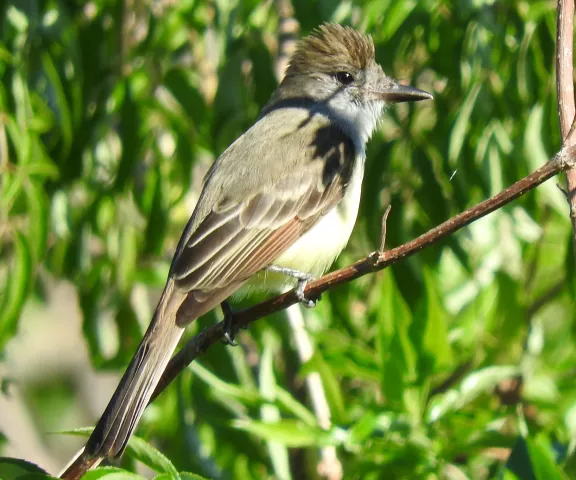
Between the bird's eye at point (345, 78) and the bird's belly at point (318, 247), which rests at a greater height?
the bird's eye at point (345, 78)

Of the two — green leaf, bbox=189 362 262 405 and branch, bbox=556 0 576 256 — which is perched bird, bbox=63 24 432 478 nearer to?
green leaf, bbox=189 362 262 405

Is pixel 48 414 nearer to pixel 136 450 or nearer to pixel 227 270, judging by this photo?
pixel 227 270

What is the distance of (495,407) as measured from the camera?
14.3 feet

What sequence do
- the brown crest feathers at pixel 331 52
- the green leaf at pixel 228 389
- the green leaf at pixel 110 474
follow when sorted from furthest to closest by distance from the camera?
the brown crest feathers at pixel 331 52 → the green leaf at pixel 228 389 → the green leaf at pixel 110 474

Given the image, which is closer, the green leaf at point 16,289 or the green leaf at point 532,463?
the green leaf at point 532,463

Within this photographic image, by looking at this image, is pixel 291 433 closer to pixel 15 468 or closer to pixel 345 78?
pixel 15 468

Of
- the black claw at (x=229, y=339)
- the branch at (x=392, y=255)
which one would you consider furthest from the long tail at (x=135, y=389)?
the black claw at (x=229, y=339)

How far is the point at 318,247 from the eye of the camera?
11.9ft

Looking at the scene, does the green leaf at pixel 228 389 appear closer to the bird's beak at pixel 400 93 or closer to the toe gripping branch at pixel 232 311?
the toe gripping branch at pixel 232 311

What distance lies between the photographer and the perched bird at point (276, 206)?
3.26 m

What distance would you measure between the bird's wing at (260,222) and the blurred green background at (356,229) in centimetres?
22

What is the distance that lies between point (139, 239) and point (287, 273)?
3.08 feet

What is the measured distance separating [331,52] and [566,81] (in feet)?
7.77

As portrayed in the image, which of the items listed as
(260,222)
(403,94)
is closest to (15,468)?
(260,222)
